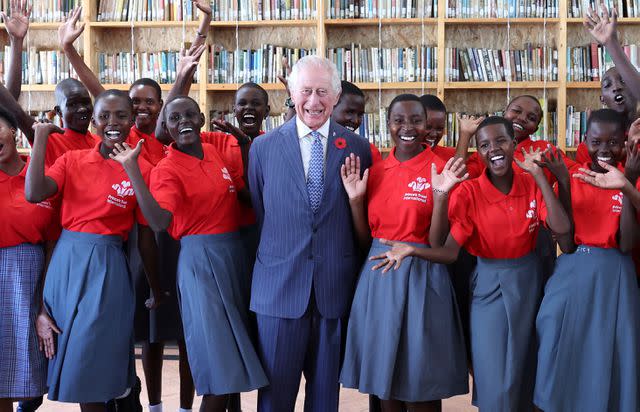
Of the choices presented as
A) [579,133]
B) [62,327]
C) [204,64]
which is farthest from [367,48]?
[62,327]

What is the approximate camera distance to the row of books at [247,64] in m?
5.95

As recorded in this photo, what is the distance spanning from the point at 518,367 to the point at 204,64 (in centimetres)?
386

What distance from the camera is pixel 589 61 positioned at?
5.74 meters

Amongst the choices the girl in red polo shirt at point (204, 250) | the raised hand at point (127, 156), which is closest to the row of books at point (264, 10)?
the girl in red polo shirt at point (204, 250)

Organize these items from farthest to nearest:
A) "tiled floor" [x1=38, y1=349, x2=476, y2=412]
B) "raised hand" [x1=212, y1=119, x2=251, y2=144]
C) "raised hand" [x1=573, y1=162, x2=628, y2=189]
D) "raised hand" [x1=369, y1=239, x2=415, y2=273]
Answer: "tiled floor" [x1=38, y1=349, x2=476, y2=412]
"raised hand" [x1=212, y1=119, x2=251, y2=144]
"raised hand" [x1=369, y1=239, x2=415, y2=273]
"raised hand" [x1=573, y1=162, x2=628, y2=189]

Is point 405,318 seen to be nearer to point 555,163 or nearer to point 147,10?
point 555,163

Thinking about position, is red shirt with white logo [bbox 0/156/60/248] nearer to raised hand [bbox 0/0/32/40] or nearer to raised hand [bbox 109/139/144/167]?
raised hand [bbox 109/139/144/167]

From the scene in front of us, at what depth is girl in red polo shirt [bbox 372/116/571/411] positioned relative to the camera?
9.03 ft

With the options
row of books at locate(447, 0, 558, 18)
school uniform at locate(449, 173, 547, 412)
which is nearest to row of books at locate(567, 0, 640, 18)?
Answer: row of books at locate(447, 0, 558, 18)

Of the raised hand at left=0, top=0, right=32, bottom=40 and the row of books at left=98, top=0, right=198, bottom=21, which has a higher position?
the row of books at left=98, top=0, right=198, bottom=21

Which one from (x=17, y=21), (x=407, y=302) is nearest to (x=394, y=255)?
(x=407, y=302)

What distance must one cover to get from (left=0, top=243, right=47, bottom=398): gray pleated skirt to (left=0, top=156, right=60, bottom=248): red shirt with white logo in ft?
0.16

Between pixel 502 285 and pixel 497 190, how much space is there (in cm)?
34

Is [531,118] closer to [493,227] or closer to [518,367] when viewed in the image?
[493,227]
